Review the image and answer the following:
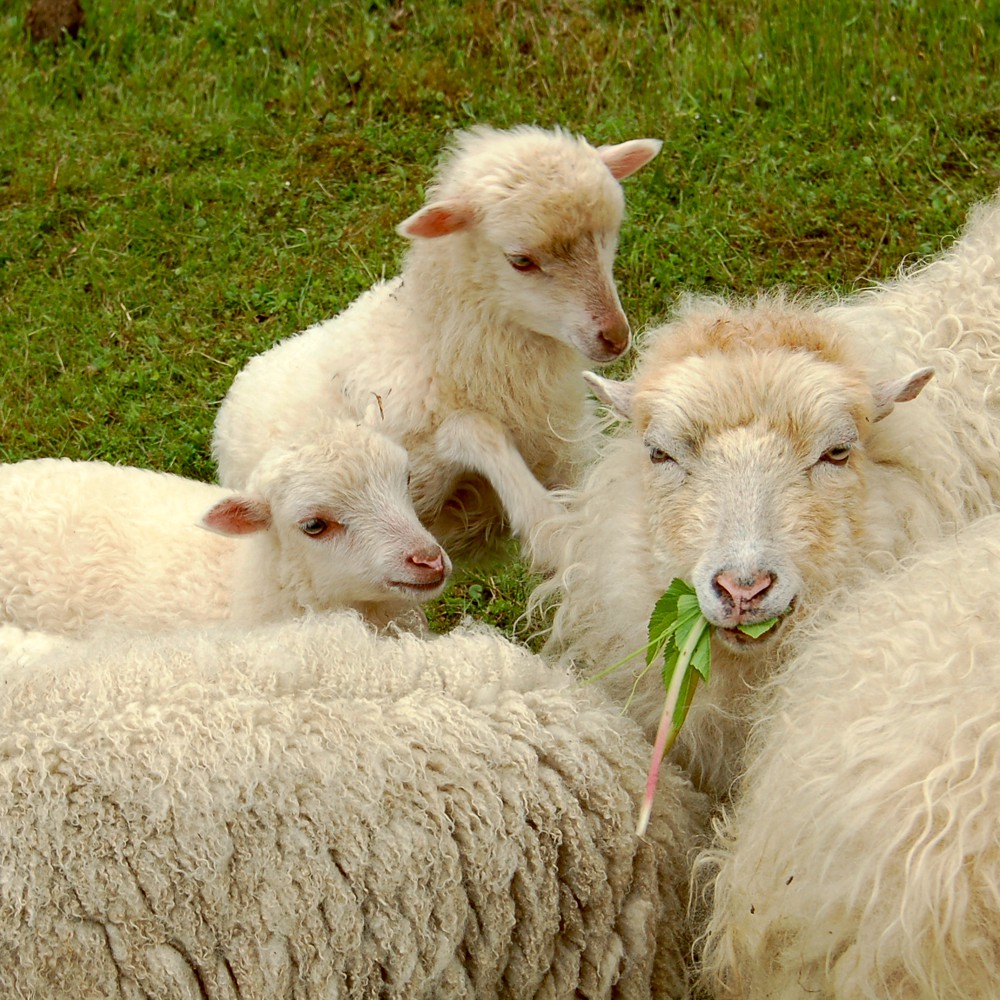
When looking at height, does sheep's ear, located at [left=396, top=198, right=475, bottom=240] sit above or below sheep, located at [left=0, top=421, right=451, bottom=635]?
above

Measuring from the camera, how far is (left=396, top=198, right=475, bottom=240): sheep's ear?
397 cm

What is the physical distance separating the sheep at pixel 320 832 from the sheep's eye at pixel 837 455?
75 centimetres

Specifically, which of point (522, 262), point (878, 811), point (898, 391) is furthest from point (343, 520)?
point (878, 811)

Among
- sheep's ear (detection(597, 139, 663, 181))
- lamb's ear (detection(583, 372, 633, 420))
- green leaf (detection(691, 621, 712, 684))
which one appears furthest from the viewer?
sheep's ear (detection(597, 139, 663, 181))

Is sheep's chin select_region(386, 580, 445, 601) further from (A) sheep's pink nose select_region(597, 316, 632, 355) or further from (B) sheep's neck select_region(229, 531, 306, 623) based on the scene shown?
(A) sheep's pink nose select_region(597, 316, 632, 355)

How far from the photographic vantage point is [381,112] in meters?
7.07

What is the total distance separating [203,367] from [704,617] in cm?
376

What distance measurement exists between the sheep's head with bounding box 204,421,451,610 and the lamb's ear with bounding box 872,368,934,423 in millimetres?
1204

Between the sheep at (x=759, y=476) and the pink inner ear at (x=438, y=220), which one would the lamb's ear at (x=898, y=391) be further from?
the pink inner ear at (x=438, y=220)

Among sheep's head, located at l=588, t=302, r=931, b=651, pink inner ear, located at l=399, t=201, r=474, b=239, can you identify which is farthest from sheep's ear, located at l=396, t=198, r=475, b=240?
sheep's head, located at l=588, t=302, r=931, b=651

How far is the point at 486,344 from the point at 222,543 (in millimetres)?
1004

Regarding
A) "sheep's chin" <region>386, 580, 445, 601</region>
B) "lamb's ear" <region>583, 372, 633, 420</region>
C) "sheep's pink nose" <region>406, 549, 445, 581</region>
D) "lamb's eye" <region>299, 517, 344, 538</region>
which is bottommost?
"sheep's chin" <region>386, 580, 445, 601</region>

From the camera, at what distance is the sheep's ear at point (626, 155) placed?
4.31m

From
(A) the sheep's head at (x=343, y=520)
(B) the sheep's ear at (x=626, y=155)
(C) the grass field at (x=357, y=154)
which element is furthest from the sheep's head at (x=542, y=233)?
(C) the grass field at (x=357, y=154)
